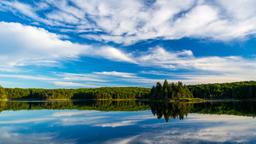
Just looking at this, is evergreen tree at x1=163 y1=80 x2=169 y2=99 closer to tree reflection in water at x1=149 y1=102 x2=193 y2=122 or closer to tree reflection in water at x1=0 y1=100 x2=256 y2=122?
tree reflection in water at x1=0 y1=100 x2=256 y2=122

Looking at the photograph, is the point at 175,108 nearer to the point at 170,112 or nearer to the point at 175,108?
the point at 175,108

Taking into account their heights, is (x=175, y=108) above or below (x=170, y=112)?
above

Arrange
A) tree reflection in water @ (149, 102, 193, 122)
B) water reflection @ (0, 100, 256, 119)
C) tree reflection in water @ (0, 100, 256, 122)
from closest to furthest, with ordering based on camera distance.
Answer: tree reflection in water @ (149, 102, 193, 122)
tree reflection in water @ (0, 100, 256, 122)
water reflection @ (0, 100, 256, 119)

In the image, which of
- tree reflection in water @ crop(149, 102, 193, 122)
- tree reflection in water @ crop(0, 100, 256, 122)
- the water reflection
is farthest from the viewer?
the water reflection

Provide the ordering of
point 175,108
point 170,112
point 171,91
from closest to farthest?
point 170,112
point 175,108
point 171,91

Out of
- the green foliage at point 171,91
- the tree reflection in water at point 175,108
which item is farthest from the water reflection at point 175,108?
the green foliage at point 171,91

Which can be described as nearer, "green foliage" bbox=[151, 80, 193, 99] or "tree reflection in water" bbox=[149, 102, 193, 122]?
"tree reflection in water" bbox=[149, 102, 193, 122]

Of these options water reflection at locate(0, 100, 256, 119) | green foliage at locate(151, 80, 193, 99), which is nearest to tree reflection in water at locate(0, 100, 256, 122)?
water reflection at locate(0, 100, 256, 119)

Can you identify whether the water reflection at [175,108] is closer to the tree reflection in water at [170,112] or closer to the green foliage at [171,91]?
the tree reflection in water at [170,112]

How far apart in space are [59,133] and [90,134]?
3.12 metres

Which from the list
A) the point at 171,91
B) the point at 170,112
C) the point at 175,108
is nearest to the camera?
the point at 170,112

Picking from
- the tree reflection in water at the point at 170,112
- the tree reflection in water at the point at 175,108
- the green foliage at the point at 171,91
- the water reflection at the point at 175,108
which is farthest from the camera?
the green foliage at the point at 171,91

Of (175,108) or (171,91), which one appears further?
(171,91)

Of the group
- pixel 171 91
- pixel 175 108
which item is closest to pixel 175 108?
pixel 175 108
